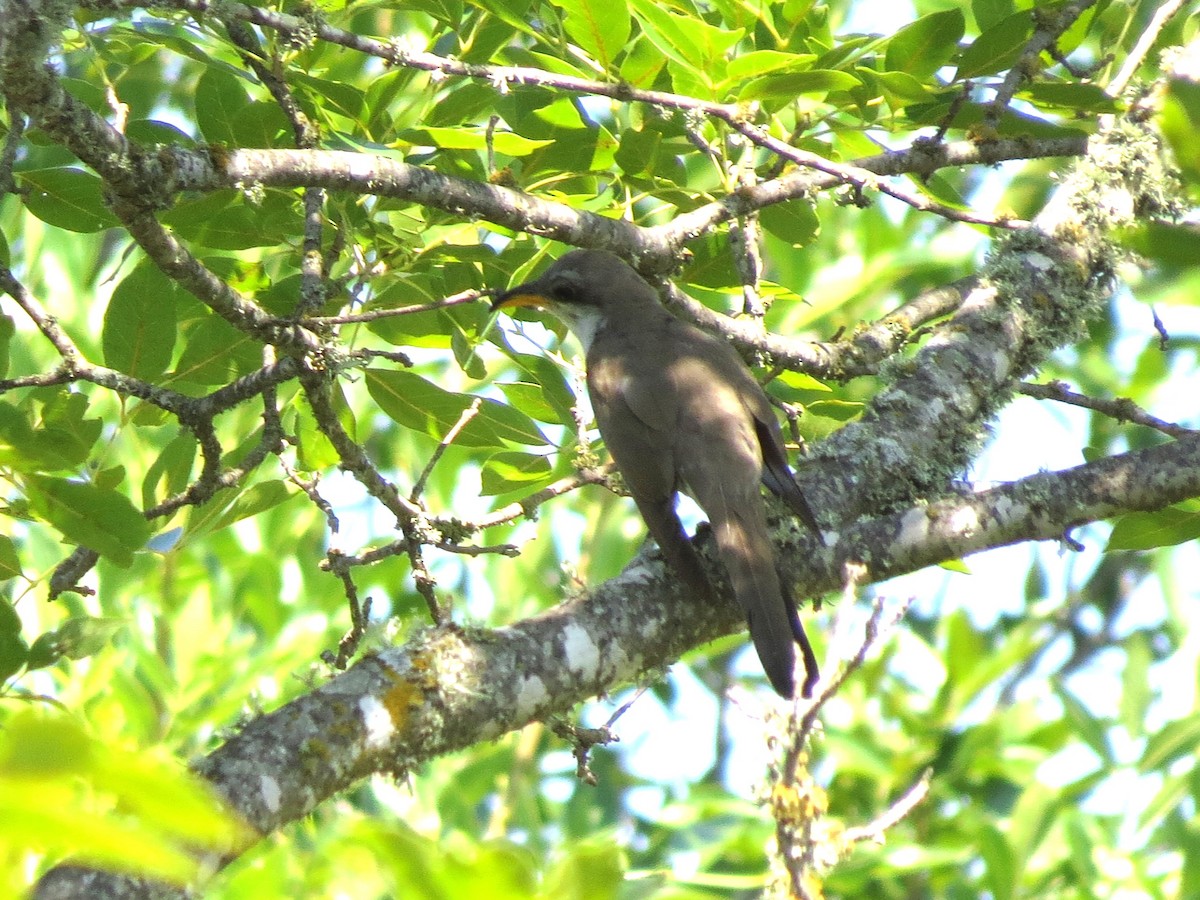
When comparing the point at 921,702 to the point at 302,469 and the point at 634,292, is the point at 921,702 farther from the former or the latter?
the point at 302,469

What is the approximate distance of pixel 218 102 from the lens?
326 cm

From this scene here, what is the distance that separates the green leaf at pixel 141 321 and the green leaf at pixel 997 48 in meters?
2.34

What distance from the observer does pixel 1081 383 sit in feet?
26.3

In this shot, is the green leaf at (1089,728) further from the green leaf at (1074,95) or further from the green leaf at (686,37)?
the green leaf at (686,37)

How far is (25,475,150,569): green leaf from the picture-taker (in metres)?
2.43

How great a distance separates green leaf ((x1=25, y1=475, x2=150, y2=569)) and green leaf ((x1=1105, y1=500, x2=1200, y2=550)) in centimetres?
255

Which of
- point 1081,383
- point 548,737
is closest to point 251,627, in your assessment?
point 548,737

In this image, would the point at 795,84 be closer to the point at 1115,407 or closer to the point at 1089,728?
the point at 1115,407

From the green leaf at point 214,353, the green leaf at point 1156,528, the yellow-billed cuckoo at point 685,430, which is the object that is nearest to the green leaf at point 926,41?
the yellow-billed cuckoo at point 685,430

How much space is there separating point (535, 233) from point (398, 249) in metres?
0.43

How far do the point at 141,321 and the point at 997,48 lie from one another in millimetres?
2500

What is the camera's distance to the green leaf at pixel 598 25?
9.93 feet

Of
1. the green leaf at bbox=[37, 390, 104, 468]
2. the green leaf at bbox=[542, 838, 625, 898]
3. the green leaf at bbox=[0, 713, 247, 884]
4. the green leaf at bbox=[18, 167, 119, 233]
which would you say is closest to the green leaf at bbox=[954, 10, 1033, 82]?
the green leaf at bbox=[18, 167, 119, 233]

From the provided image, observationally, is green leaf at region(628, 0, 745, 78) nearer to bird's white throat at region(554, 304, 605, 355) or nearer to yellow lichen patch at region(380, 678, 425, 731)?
yellow lichen patch at region(380, 678, 425, 731)
